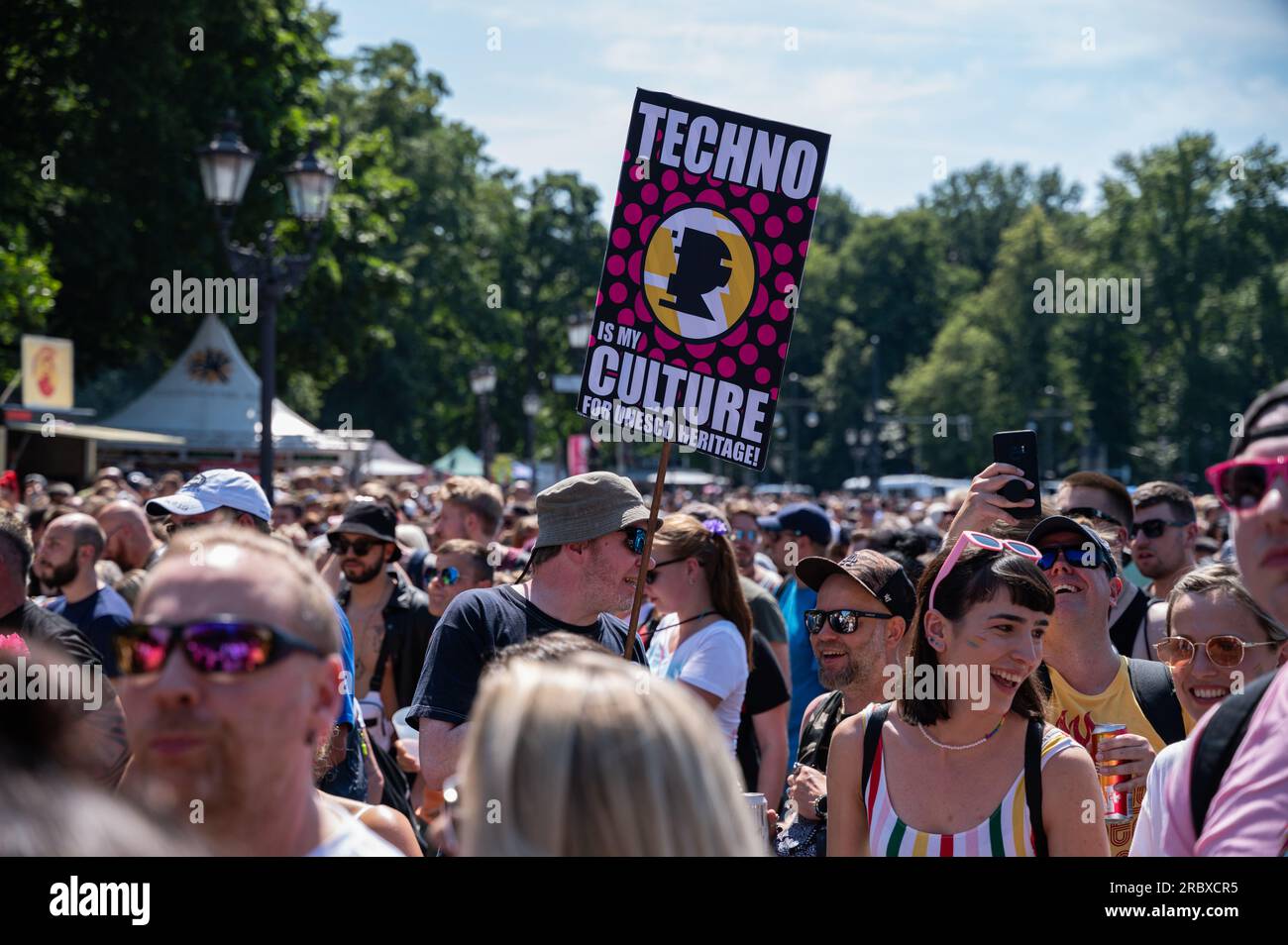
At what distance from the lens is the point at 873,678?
4516 mm

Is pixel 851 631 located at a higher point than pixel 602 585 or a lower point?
lower

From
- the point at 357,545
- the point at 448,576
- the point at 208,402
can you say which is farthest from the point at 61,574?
the point at 208,402

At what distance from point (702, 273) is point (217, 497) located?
6.33ft

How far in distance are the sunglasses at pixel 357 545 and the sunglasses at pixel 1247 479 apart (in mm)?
5021

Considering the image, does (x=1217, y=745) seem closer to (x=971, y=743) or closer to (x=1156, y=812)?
(x=1156, y=812)

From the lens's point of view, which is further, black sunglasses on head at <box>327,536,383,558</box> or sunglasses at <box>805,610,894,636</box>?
black sunglasses on head at <box>327,536,383,558</box>

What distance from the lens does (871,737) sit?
3430 millimetres

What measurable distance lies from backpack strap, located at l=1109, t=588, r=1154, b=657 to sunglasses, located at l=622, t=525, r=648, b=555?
186 centimetres

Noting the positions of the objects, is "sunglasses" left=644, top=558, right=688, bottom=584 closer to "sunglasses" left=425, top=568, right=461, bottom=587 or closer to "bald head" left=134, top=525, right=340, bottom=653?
"sunglasses" left=425, top=568, right=461, bottom=587

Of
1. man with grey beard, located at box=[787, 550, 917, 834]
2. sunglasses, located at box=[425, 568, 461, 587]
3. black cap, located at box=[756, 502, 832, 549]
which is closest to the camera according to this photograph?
man with grey beard, located at box=[787, 550, 917, 834]

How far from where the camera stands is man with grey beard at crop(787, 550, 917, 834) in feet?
14.7

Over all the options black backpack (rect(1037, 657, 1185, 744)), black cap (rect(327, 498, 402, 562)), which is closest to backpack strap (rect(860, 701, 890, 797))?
black backpack (rect(1037, 657, 1185, 744))

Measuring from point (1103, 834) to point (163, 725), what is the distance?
6.75 ft

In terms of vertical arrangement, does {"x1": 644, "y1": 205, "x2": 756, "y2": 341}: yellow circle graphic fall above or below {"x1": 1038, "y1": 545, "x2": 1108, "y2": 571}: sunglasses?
above
